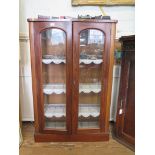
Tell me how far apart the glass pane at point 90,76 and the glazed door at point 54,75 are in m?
0.16

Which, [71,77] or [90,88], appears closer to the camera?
[71,77]

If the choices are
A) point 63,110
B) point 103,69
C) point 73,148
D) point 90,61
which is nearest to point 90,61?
point 90,61

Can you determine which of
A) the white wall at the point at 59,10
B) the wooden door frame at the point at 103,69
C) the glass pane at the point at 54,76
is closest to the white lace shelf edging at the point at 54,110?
the glass pane at the point at 54,76

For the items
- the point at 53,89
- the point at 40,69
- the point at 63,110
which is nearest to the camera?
the point at 40,69

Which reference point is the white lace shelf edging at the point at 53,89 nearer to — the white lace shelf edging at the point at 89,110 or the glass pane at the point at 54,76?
the glass pane at the point at 54,76

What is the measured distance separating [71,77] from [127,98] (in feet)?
2.03

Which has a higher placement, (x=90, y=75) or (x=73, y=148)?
(x=90, y=75)

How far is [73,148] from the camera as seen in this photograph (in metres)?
1.84

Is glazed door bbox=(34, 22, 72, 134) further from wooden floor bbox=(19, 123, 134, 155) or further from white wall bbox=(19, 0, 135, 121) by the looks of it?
white wall bbox=(19, 0, 135, 121)

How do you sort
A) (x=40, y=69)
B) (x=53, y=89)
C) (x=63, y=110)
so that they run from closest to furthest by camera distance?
(x=40, y=69) < (x=53, y=89) < (x=63, y=110)

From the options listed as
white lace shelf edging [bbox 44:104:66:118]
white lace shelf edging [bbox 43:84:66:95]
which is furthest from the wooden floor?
white lace shelf edging [bbox 43:84:66:95]

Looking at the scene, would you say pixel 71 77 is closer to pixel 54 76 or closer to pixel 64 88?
pixel 64 88

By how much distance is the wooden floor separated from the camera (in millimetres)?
1769
